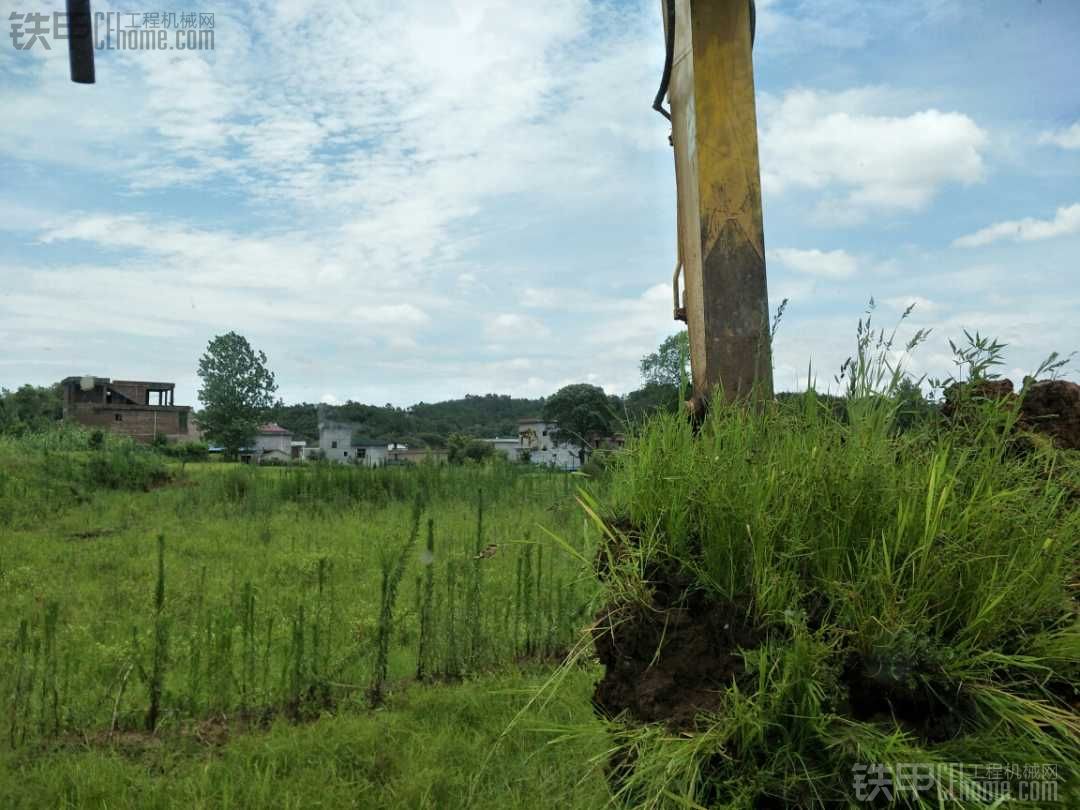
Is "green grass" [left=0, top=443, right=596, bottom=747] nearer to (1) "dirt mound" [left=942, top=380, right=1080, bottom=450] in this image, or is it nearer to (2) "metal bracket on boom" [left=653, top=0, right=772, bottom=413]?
(2) "metal bracket on boom" [left=653, top=0, right=772, bottom=413]

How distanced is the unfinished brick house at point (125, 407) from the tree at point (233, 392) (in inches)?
62.2

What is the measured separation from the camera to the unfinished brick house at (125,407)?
38188mm

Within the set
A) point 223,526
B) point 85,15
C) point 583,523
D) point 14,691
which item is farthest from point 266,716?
point 223,526

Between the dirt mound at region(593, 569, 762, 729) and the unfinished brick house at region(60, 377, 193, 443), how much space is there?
124 ft

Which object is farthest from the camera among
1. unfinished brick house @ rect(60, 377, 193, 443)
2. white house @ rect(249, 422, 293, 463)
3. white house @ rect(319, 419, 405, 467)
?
white house @ rect(249, 422, 293, 463)

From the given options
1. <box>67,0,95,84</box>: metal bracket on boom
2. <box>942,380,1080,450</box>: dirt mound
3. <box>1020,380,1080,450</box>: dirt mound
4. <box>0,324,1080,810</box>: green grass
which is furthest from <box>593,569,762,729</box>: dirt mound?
<box>67,0,95,84</box>: metal bracket on boom

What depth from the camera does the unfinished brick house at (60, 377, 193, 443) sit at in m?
38.2

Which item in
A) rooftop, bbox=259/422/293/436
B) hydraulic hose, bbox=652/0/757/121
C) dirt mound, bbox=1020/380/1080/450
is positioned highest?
hydraulic hose, bbox=652/0/757/121

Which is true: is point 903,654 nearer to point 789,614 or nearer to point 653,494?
point 789,614

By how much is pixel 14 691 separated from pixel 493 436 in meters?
25.2

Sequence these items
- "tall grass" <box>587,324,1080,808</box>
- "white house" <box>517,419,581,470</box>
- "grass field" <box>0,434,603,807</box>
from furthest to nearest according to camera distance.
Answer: "white house" <box>517,419,581,470</box> < "grass field" <box>0,434,603,807</box> < "tall grass" <box>587,324,1080,808</box>

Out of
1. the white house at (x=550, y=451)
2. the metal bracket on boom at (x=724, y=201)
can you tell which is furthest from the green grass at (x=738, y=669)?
the white house at (x=550, y=451)

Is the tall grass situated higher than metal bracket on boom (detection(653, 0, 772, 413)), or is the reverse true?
metal bracket on boom (detection(653, 0, 772, 413))

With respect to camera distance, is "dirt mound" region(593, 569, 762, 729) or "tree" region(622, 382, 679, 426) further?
"tree" region(622, 382, 679, 426)
